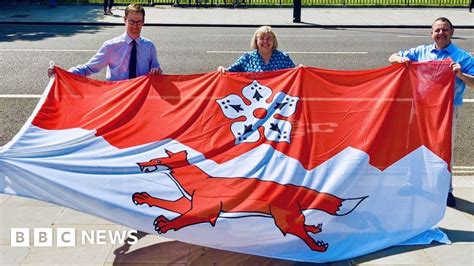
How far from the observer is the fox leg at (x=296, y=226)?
177 inches

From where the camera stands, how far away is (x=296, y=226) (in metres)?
4.50

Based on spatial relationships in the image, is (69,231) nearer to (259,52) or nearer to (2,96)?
(259,52)

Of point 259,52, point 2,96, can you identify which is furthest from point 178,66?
point 259,52

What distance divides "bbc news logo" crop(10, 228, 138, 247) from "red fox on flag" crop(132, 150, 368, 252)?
25.0 inches

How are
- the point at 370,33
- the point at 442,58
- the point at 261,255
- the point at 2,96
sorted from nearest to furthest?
the point at 261,255 → the point at 442,58 → the point at 2,96 → the point at 370,33

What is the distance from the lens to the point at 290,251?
14.7 feet

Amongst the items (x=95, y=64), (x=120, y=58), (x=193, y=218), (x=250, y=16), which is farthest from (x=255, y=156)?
(x=250, y=16)

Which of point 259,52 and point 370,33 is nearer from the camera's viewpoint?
point 259,52

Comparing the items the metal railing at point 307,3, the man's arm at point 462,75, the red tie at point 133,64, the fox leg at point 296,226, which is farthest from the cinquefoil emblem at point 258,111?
the metal railing at point 307,3

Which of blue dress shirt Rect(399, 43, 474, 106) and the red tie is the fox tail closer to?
blue dress shirt Rect(399, 43, 474, 106)

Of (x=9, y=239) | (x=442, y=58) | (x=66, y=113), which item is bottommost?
(x=9, y=239)

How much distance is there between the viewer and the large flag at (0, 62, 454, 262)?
4.47 m

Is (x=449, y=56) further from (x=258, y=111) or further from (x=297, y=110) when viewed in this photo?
(x=258, y=111)

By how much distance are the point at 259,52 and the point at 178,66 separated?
26.2ft
